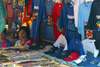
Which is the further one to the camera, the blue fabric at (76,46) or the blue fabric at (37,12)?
the blue fabric at (37,12)

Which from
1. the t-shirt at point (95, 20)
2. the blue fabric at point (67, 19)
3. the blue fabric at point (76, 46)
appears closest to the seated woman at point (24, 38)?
the blue fabric at point (67, 19)


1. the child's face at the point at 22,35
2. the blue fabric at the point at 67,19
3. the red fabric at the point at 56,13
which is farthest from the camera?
the child's face at the point at 22,35

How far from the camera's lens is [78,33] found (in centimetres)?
321

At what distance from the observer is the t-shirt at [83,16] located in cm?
299

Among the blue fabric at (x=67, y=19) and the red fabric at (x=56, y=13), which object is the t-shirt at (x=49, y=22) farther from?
the blue fabric at (x=67, y=19)

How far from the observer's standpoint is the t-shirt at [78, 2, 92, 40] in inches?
118

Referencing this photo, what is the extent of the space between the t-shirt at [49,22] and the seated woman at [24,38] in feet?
1.89

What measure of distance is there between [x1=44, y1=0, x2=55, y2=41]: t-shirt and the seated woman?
1.89 ft

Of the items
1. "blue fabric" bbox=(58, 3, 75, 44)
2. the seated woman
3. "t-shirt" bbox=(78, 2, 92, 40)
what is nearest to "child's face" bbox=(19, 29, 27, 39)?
the seated woman

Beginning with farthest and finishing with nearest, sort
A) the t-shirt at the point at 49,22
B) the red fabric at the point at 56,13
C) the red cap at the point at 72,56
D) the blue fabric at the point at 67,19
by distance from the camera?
the t-shirt at the point at 49,22, the red fabric at the point at 56,13, the blue fabric at the point at 67,19, the red cap at the point at 72,56

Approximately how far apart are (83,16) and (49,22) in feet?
4.99

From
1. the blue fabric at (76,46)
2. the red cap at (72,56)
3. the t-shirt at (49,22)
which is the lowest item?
the red cap at (72,56)

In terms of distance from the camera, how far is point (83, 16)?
9.89 ft

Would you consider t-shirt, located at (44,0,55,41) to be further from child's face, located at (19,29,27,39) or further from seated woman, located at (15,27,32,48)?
child's face, located at (19,29,27,39)
